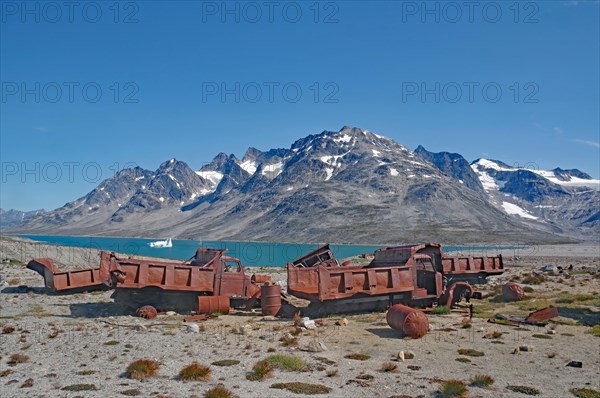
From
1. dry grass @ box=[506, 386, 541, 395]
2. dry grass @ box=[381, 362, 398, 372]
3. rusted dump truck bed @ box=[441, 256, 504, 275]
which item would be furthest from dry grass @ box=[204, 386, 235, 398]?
rusted dump truck bed @ box=[441, 256, 504, 275]

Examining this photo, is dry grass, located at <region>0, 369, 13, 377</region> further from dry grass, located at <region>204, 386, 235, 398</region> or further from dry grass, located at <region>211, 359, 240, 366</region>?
dry grass, located at <region>204, 386, 235, 398</region>

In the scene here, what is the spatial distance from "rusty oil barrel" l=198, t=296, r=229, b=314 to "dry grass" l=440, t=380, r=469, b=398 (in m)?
11.9

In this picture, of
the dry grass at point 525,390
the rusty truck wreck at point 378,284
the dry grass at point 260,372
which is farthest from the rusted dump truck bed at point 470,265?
the dry grass at point 260,372

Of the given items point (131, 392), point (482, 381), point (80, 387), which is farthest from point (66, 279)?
point (482, 381)

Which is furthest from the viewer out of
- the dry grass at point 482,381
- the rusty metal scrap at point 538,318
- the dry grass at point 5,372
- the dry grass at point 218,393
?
the rusty metal scrap at point 538,318

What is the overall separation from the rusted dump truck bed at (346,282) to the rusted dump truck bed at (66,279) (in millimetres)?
12493

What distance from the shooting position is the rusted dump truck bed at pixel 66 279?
2514 centimetres

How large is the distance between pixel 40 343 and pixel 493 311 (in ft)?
58.0

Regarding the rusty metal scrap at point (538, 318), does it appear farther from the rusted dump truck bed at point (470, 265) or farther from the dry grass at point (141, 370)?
the dry grass at point (141, 370)

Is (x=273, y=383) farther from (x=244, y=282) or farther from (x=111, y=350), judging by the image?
(x=244, y=282)

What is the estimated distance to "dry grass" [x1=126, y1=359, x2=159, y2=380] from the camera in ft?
35.4

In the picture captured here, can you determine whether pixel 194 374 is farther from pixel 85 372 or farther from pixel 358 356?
pixel 358 356

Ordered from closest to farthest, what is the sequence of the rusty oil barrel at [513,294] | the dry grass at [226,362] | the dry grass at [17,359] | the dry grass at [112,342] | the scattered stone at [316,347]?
the dry grass at [17,359]
the dry grass at [226,362]
the scattered stone at [316,347]
the dry grass at [112,342]
the rusty oil barrel at [513,294]

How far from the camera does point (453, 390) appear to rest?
995cm
